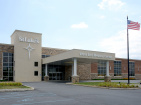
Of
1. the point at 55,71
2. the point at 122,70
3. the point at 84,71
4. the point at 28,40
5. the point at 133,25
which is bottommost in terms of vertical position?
the point at 122,70

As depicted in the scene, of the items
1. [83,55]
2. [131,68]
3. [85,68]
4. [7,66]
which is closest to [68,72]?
[85,68]

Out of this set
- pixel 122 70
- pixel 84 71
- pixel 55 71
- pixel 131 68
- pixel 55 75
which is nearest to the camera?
pixel 55 75

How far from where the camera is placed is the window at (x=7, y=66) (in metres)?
35.9

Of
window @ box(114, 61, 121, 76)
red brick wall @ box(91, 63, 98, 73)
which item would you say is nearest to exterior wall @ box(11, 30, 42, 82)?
red brick wall @ box(91, 63, 98, 73)

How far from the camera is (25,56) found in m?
36.9

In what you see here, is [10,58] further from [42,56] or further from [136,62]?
[136,62]

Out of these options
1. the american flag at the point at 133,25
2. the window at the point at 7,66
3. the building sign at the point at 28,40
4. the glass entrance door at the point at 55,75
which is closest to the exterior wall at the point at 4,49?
the window at the point at 7,66

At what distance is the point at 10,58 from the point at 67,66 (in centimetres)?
1416

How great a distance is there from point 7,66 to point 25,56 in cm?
424

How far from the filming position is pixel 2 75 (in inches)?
1388

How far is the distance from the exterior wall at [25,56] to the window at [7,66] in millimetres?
1756

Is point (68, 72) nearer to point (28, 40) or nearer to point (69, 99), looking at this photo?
point (28, 40)

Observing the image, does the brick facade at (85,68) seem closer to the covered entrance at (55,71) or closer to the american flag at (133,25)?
the covered entrance at (55,71)

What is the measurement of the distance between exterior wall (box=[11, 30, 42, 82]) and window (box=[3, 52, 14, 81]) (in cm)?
176
